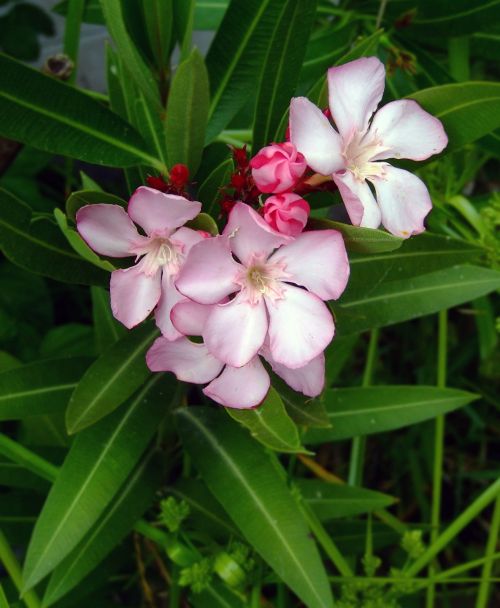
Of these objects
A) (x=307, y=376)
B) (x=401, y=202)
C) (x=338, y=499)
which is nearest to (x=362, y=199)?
(x=401, y=202)

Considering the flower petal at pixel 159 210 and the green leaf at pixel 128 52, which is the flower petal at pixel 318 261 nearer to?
the flower petal at pixel 159 210

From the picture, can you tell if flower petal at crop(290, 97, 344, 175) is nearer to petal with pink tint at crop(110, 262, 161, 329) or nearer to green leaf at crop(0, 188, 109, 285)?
petal with pink tint at crop(110, 262, 161, 329)

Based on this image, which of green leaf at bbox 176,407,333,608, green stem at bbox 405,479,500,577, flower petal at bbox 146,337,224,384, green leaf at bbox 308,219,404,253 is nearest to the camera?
green leaf at bbox 308,219,404,253

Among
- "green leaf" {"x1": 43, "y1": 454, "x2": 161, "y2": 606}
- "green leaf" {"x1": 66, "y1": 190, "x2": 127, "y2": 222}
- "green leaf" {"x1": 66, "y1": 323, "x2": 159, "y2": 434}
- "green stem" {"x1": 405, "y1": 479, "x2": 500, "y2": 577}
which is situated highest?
"green leaf" {"x1": 66, "y1": 190, "x2": 127, "y2": 222}

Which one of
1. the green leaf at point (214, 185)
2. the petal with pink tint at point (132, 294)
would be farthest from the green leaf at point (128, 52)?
the petal with pink tint at point (132, 294)

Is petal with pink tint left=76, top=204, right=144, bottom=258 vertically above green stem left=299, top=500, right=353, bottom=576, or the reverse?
petal with pink tint left=76, top=204, right=144, bottom=258

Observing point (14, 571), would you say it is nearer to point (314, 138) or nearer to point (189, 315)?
point (189, 315)

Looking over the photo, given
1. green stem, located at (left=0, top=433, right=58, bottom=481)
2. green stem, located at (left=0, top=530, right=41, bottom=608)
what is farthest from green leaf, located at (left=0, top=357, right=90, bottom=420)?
green stem, located at (left=0, top=530, right=41, bottom=608)

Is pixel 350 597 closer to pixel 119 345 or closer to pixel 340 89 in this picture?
pixel 119 345
